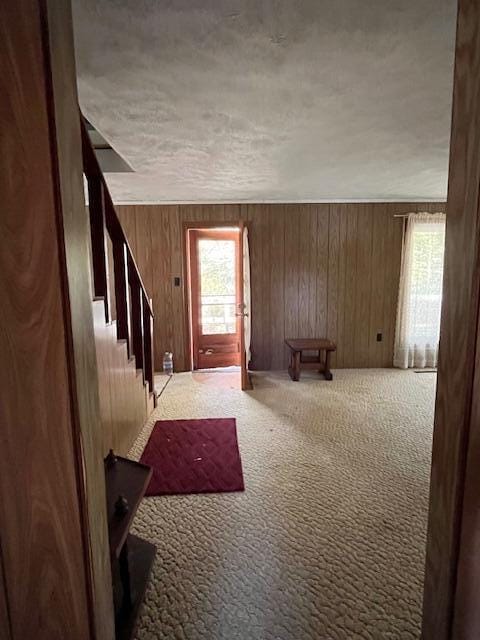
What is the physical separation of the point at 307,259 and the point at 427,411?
2.30 m

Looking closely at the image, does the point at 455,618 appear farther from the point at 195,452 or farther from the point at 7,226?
the point at 195,452

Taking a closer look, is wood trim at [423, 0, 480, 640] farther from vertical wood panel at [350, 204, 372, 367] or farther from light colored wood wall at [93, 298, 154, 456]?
vertical wood panel at [350, 204, 372, 367]

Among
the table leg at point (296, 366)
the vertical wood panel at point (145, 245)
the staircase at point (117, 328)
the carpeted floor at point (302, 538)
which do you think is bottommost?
the carpeted floor at point (302, 538)

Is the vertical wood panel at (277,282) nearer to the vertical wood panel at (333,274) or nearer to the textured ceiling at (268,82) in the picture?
the vertical wood panel at (333,274)

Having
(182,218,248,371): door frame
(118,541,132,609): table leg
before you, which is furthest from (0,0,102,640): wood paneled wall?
(182,218,248,371): door frame

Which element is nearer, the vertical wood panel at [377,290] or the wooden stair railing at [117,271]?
the wooden stair railing at [117,271]

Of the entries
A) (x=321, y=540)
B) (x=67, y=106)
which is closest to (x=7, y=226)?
(x=67, y=106)

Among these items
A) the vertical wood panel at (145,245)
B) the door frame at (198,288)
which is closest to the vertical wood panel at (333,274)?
the door frame at (198,288)

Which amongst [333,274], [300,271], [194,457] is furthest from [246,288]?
[194,457]

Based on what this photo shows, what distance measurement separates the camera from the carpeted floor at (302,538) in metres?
1.32

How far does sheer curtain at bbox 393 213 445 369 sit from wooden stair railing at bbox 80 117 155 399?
11.0 ft

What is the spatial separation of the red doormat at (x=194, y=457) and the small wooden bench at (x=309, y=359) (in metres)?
1.35

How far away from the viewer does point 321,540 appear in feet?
5.57

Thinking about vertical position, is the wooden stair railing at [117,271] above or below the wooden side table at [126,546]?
above
